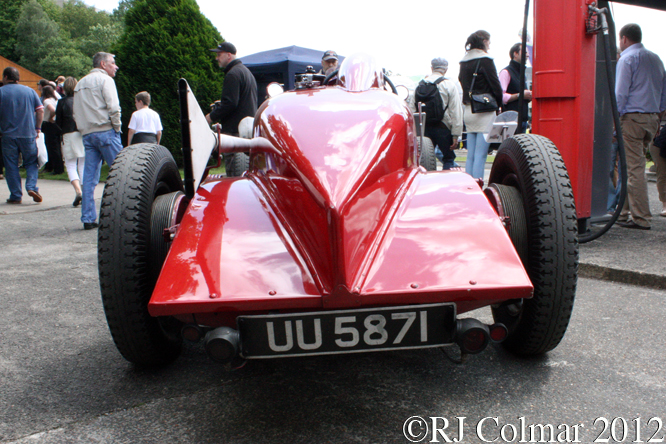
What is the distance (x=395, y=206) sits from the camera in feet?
6.90

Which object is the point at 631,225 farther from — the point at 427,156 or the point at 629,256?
the point at 427,156

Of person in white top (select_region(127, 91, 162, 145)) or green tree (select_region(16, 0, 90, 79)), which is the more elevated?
green tree (select_region(16, 0, 90, 79))

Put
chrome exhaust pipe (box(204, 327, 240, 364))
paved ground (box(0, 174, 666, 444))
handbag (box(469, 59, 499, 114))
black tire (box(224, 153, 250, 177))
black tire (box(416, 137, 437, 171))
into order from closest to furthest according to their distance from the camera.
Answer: chrome exhaust pipe (box(204, 327, 240, 364)) < paved ground (box(0, 174, 666, 444)) < black tire (box(416, 137, 437, 171)) < black tire (box(224, 153, 250, 177)) < handbag (box(469, 59, 499, 114))

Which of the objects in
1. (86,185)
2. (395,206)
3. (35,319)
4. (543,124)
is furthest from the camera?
(86,185)

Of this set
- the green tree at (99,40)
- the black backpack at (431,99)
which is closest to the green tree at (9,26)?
the green tree at (99,40)

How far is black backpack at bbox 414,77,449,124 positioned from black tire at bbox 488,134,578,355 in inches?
145

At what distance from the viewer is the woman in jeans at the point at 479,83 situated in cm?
581

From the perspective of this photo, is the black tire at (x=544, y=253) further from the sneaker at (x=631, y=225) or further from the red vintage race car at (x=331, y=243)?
the sneaker at (x=631, y=225)

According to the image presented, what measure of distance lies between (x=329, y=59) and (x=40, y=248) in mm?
3707

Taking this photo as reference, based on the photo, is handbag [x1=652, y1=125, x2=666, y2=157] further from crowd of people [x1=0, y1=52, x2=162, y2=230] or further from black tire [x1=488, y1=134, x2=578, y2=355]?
crowd of people [x1=0, y1=52, x2=162, y2=230]

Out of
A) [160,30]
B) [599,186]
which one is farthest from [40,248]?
[160,30]

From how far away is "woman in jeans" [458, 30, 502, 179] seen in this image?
5814 mm

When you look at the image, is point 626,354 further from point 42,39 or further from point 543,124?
point 42,39

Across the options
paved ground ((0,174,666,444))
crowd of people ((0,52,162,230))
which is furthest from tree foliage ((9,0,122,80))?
paved ground ((0,174,666,444))
